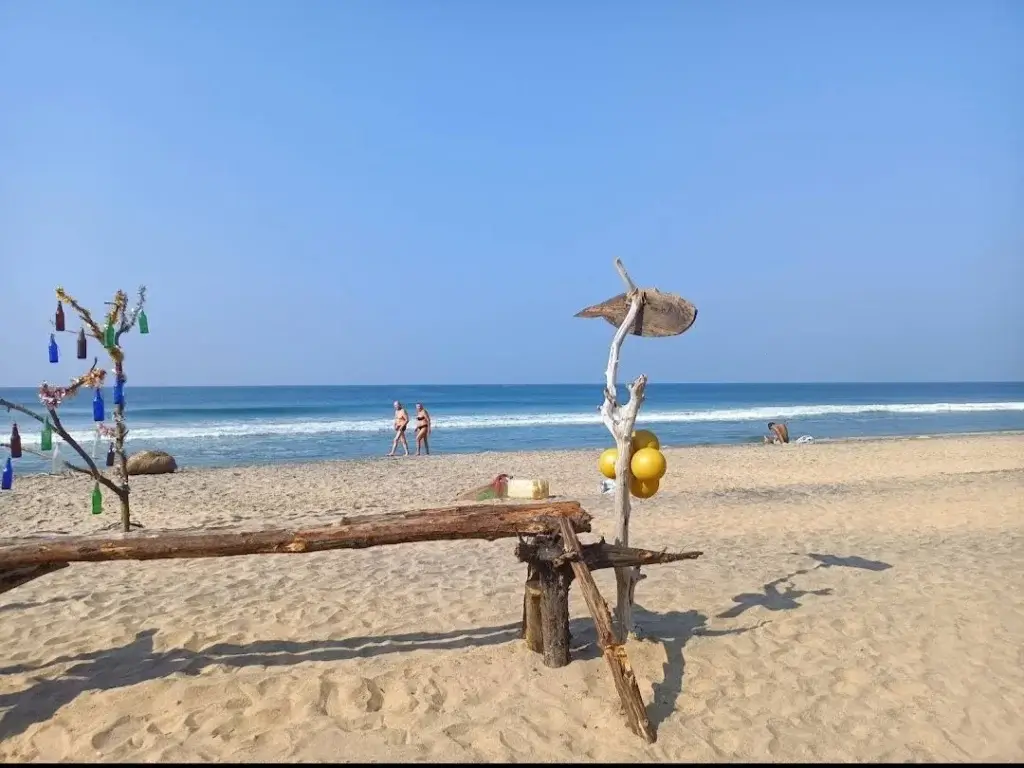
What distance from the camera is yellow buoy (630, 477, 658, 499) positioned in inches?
189

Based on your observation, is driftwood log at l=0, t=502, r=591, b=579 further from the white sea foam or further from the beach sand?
the white sea foam

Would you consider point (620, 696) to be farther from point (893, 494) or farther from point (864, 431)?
point (864, 431)

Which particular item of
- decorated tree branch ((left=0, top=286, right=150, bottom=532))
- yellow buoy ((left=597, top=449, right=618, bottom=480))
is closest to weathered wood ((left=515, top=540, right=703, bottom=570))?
yellow buoy ((left=597, top=449, right=618, bottom=480))

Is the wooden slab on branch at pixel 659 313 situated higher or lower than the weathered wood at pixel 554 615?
higher

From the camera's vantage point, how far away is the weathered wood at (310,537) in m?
4.09

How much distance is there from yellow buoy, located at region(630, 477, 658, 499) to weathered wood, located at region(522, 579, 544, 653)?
934mm

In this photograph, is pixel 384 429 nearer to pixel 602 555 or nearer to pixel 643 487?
pixel 643 487

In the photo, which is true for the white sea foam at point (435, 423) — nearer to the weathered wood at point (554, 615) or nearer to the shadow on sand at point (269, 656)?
the shadow on sand at point (269, 656)

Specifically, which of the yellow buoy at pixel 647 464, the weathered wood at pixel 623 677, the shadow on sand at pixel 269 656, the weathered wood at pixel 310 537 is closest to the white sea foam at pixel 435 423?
the shadow on sand at pixel 269 656

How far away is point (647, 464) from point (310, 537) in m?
2.19

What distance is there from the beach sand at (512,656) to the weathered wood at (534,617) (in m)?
0.09

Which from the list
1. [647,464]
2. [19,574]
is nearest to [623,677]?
[647,464]

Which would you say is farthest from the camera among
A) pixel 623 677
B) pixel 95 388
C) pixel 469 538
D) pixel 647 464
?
pixel 95 388

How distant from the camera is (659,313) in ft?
15.9
